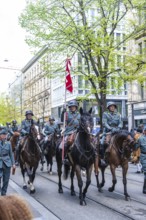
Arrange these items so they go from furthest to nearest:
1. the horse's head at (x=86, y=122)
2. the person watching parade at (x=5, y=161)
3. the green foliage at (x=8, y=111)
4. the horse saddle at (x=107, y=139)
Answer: the green foliage at (x=8, y=111)
the horse saddle at (x=107, y=139)
the person watching parade at (x=5, y=161)
the horse's head at (x=86, y=122)

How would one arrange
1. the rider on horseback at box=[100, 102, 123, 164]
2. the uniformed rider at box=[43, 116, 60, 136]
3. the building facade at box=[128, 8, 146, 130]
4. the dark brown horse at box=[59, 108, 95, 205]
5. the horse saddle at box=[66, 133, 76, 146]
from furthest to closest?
the building facade at box=[128, 8, 146, 130] → the uniformed rider at box=[43, 116, 60, 136] → the rider on horseback at box=[100, 102, 123, 164] → the horse saddle at box=[66, 133, 76, 146] → the dark brown horse at box=[59, 108, 95, 205]

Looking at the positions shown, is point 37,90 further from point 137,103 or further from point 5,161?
point 5,161

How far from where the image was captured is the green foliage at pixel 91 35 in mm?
21047

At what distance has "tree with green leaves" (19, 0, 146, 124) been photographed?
21.0 m

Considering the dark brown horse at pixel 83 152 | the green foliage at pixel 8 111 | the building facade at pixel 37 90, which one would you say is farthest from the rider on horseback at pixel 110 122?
the green foliage at pixel 8 111

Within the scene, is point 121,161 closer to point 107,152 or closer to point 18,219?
point 107,152

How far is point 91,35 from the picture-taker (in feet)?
67.8

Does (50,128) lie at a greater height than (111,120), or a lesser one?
lesser

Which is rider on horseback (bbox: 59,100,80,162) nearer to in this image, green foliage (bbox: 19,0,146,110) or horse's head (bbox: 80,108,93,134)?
horse's head (bbox: 80,108,93,134)

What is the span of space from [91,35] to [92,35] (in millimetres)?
102

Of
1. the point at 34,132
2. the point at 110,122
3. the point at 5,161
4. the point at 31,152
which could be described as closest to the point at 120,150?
→ the point at 110,122

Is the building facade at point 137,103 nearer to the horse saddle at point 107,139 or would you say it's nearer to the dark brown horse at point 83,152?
the horse saddle at point 107,139

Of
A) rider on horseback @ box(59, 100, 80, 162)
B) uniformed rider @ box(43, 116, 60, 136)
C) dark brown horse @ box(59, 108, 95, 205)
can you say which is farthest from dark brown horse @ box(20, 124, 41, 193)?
uniformed rider @ box(43, 116, 60, 136)

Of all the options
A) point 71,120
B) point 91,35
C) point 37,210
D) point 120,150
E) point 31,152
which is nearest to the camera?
point 37,210
